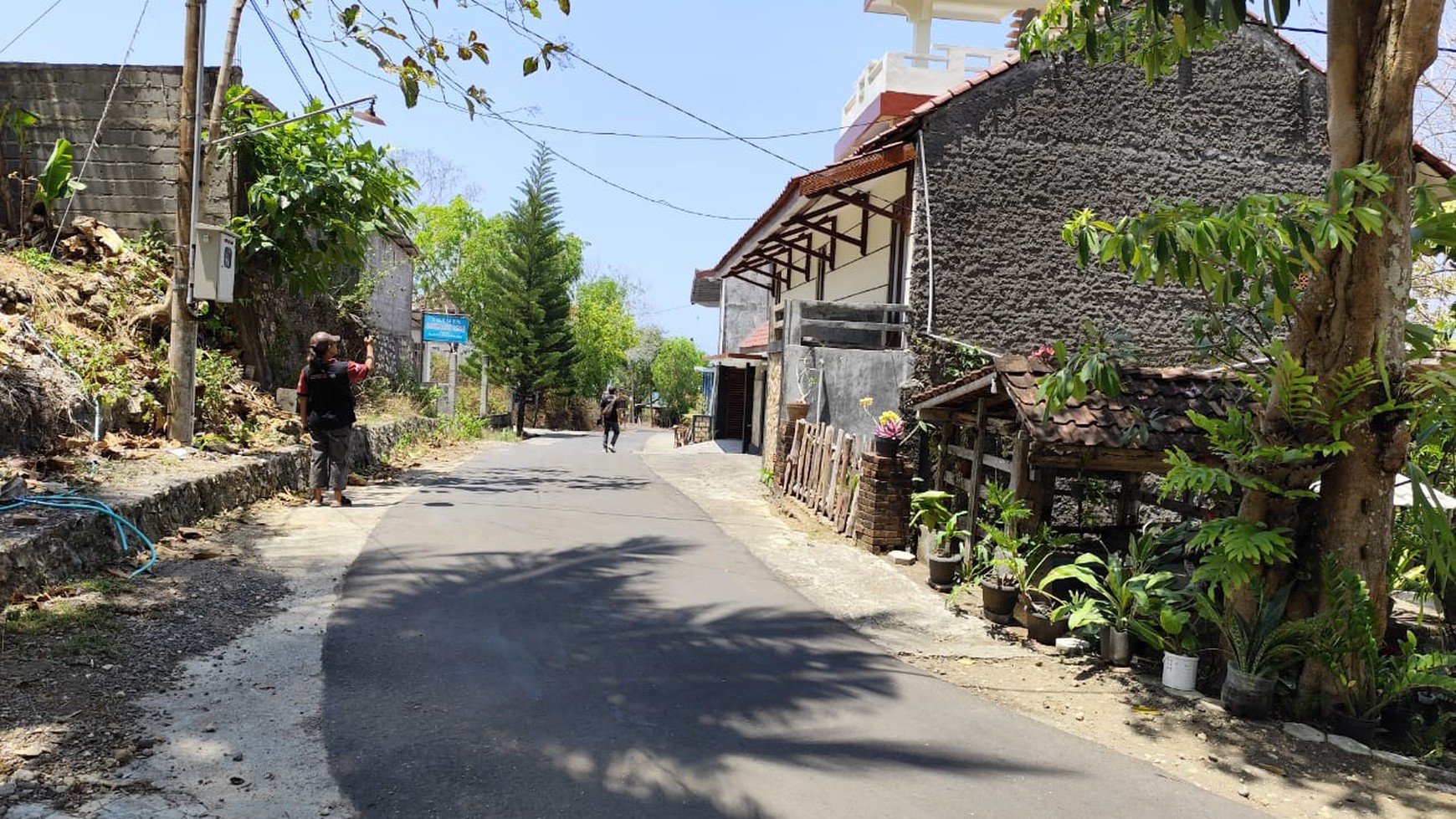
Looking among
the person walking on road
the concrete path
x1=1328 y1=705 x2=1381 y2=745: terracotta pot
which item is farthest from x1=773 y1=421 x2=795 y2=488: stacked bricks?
the person walking on road

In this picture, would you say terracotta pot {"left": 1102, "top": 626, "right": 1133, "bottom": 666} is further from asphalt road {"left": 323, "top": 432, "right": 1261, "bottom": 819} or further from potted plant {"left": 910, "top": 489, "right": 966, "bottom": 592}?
potted plant {"left": 910, "top": 489, "right": 966, "bottom": 592}

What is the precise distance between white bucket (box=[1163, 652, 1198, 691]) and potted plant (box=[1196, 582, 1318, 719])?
8.4 inches

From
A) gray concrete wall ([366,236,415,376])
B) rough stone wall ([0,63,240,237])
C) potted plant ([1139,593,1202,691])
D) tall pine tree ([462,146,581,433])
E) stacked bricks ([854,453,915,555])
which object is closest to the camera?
potted plant ([1139,593,1202,691])

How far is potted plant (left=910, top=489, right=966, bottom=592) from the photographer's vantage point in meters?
7.72

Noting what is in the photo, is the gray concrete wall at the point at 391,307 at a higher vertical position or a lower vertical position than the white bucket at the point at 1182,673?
higher

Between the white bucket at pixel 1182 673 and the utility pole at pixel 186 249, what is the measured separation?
932 centimetres

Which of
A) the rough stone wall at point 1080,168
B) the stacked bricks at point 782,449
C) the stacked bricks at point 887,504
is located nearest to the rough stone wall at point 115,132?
the stacked bricks at point 782,449

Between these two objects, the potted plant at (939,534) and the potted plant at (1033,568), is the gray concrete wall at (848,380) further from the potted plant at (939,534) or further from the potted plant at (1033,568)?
the potted plant at (1033,568)

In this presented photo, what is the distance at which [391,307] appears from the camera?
23.1 metres

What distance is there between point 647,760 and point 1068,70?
1163 centimetres

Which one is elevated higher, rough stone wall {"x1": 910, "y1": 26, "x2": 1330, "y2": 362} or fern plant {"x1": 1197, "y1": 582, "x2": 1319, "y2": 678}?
rough stone wall {"x1": 910, "y1": 26, "x2": 1330, "y2": 362}

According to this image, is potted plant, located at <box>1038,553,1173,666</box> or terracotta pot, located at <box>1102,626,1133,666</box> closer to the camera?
potted plant, located at <box>1038,553,1173,666</box>

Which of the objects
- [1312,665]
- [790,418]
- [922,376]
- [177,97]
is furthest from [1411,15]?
[177,97]

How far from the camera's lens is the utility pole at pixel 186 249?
373 inches
